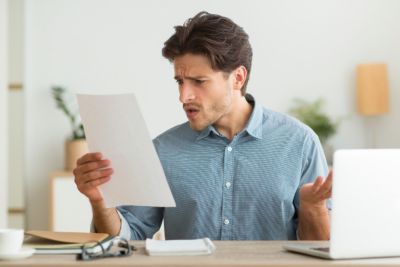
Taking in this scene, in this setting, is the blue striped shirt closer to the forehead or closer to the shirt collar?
the shirt collar

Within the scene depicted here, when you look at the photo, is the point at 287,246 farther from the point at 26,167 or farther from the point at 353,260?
the point at 26,167

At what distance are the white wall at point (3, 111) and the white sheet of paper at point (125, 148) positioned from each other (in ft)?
9.32

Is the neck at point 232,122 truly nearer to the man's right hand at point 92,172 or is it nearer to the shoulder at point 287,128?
the shoulder at point 287,128

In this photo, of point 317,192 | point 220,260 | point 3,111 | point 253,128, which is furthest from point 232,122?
point 3,111

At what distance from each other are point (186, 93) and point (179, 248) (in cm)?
80

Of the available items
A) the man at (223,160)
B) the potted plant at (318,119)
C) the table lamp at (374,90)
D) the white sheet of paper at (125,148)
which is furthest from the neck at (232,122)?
the table lamp at (374,90)

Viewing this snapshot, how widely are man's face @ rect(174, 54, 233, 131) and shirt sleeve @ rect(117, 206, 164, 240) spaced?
0.34 meters

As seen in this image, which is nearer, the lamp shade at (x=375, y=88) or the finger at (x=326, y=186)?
the finger at (x=326, y=186)

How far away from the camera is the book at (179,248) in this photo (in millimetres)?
1947

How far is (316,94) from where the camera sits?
18.5 ft

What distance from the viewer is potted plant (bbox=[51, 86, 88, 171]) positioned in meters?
5.42

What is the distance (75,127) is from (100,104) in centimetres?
344

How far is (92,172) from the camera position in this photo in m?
2.29

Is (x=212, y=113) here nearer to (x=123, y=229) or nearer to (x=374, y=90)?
(x=123, y=229)
